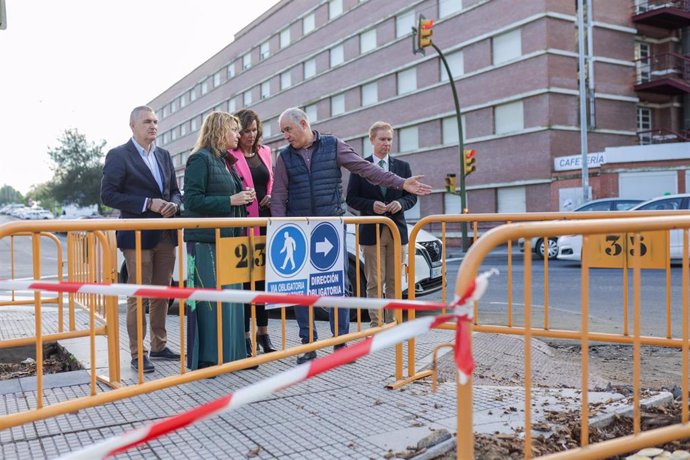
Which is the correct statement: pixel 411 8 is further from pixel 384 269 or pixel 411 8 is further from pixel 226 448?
pixel 226 448

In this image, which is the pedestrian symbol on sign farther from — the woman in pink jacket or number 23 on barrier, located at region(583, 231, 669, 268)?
number 23 on barrier, located at region(583, 231, 669, 268)

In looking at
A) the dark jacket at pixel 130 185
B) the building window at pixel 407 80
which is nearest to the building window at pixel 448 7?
the building window at pixel 407 80

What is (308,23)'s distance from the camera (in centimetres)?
4419

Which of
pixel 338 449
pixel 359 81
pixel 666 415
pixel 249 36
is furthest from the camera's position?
pixel 249 36

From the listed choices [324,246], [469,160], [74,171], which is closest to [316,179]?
[324,246]

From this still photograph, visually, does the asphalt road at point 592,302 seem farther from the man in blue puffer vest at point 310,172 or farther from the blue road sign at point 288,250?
the blue road sign at point 288,250

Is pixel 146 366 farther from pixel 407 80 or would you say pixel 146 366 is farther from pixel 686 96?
pixel 686 96

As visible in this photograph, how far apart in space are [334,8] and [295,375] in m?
42.0

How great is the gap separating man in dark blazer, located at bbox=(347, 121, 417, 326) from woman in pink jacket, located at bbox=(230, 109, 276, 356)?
35.5 inches

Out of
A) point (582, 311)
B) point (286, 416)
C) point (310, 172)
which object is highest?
point (310, 172)

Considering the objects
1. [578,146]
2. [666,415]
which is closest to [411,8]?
[578,146]

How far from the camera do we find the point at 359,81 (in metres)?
38.7

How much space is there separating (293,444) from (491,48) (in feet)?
95.2

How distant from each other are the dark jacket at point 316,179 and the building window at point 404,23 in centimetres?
3097
